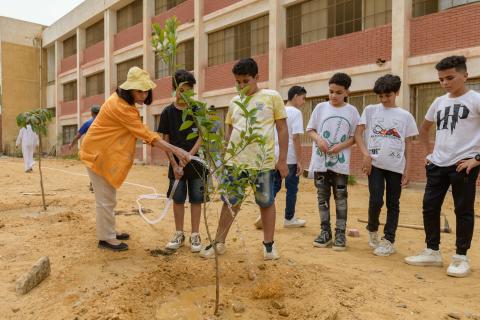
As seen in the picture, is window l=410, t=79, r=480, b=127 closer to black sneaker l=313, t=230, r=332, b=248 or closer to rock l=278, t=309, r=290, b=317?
black sneaker l=313, t=230, r=332, b=248

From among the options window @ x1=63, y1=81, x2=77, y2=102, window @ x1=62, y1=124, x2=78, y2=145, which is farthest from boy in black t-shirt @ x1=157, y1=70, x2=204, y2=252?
window @ x1=63, y1=81, x2=77, y2=102

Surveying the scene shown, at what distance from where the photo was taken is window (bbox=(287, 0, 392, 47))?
33.2ft

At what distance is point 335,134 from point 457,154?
3.52 feet

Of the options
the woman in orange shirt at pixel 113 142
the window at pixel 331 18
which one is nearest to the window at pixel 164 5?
the window at pixel 331 18

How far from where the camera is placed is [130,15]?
1998 centimetres

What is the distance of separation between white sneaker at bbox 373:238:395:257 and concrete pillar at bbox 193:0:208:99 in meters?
12.2

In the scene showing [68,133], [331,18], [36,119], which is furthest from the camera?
[68,133]

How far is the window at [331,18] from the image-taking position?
1011 centimetres

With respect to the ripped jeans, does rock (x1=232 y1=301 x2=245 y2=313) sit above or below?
below

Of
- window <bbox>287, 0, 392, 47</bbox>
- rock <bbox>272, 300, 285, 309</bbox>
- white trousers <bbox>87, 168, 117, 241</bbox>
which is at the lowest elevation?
rock <bbox>272, 300, 285, 309</bbox>

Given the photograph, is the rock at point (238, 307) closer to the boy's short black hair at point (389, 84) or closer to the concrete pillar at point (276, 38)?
the boy's short black hair at point (389, 84)

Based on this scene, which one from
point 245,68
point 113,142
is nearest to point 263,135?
point 245,68

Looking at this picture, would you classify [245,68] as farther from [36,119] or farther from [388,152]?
[36,119]

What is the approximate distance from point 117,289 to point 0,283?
914 millimetres
